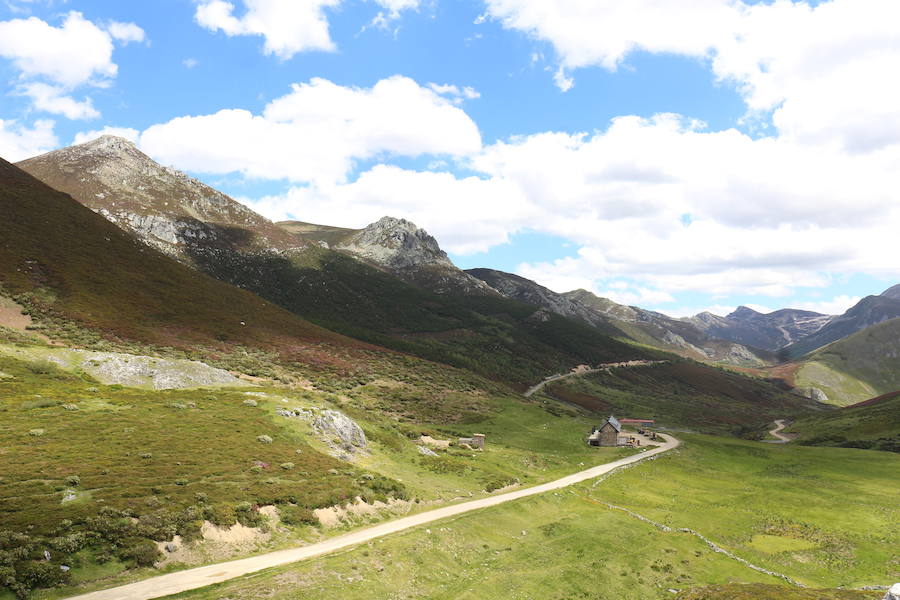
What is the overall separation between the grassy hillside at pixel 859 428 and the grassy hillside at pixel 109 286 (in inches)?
4698

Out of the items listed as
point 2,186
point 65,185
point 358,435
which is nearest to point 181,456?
point 358,435

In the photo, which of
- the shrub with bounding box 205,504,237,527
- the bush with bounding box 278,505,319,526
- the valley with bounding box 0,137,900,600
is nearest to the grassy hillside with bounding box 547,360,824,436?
the valley with bounding box 0,137,900,600

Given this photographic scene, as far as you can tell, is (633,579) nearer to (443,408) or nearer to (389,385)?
(443,408)

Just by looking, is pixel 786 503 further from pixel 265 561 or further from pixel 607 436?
pixel 265 561

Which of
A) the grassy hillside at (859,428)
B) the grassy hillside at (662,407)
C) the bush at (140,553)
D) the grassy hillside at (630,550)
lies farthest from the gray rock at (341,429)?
the grassy hillside at (859,428)

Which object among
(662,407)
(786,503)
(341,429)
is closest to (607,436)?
(786,503)

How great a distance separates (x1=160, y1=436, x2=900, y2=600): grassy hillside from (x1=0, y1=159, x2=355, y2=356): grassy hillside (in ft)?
221

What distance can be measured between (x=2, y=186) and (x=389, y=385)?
3780 inches

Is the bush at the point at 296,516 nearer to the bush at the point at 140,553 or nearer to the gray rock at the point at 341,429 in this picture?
the bush at the point at 140,553

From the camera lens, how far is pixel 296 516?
33.8m

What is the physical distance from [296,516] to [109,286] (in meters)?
81.4

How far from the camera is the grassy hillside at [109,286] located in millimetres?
79438

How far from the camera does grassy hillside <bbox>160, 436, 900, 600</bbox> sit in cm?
2827

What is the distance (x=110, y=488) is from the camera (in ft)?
99.6
